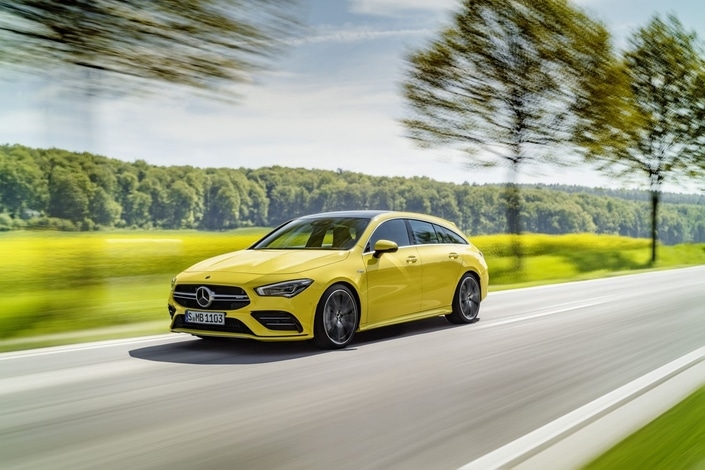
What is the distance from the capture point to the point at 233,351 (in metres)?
8.62

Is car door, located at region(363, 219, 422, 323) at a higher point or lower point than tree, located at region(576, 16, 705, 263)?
lower

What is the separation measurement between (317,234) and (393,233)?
0.97m

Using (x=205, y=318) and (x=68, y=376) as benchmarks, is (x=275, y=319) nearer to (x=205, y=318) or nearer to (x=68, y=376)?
(x=205, y=318)

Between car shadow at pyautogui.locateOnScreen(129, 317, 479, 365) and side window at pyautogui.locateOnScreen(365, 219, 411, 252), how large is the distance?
118 centimetres

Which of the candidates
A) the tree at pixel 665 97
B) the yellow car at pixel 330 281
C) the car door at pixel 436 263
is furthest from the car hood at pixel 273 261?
the tree at pixel 665 97

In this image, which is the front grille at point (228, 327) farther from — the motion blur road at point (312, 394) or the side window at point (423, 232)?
the side window at point (423, 232)

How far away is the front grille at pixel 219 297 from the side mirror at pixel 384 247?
191 centimetres

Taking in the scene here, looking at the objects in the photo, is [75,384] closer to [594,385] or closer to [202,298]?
[202,298]

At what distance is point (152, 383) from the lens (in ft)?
22.6

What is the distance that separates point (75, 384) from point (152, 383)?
652 mm

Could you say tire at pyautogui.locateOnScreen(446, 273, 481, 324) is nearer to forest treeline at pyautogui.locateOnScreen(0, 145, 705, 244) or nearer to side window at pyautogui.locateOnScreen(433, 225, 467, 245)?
side window at pyautogui.locateOnScreen(433, 225, 467, 245)

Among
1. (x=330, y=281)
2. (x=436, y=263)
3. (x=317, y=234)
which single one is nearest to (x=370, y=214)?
(x=317, y=234)

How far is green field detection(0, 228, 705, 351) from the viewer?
38.1 ft


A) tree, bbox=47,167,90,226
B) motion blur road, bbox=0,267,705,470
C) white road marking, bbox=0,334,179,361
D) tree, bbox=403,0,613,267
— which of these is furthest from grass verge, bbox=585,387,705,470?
tree, bbox=403,0,613,267
